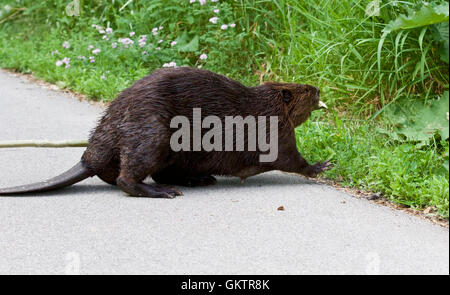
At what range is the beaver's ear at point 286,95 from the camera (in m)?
4.95

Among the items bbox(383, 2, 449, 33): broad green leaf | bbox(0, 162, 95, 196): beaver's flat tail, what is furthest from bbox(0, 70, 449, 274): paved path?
bbox(383, 2, 449, 33): broad green leaf

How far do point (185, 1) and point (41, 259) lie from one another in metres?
4.77

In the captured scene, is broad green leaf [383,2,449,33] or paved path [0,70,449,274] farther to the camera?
broad green leaf [383,2,449,33]

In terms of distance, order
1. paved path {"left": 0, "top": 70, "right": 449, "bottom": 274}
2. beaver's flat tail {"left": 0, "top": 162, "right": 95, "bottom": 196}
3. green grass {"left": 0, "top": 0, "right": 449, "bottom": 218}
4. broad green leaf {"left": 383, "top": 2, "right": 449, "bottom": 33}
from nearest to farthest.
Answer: paved path {"left": 0, "top": 70, "right": 449, "bottom": 274} → broad green leaf {"left": 383, "top": 2, "right": 449, "bottom": 33} → beaver's flat tail {"left": 0, "top": 162, "right": 95, "bottom": 196} → green grass {"left": 0, "top": 0, "right": 449, "bottom": 218}

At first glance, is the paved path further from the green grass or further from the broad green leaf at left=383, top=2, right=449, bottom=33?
the broad green leaf at left=383, top=2, right=449, bottom=33

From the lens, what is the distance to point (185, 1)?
7.92m

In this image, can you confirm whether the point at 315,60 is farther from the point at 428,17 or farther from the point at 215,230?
the point at 215,230

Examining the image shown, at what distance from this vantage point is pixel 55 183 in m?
4.70

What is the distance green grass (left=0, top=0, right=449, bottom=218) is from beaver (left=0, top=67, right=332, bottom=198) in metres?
0.48

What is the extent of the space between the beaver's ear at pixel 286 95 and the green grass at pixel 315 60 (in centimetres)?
55

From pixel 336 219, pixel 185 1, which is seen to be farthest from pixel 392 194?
pixel 185 1

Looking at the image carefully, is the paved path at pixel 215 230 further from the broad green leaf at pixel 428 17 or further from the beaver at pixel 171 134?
the broad green leaf at pixel 428 17

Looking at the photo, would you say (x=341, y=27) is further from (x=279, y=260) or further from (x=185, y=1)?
(x=279, y=260)

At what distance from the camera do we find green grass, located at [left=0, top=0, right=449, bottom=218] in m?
4.84
